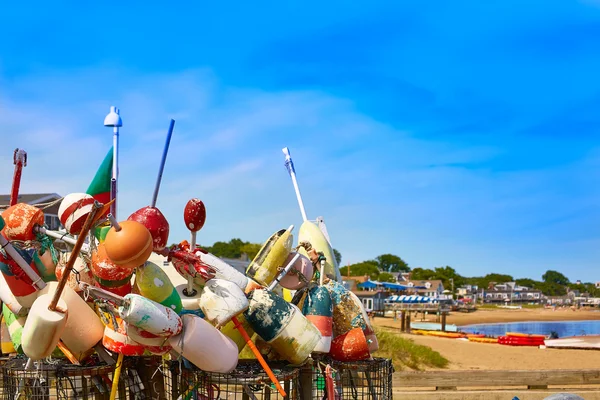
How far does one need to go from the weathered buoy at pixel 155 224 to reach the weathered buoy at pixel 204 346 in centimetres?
49

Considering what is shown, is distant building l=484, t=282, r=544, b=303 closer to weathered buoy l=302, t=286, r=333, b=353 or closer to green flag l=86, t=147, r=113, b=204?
weathered buoy l=302, t=286, r=333, b=353

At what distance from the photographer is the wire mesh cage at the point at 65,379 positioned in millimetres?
4121

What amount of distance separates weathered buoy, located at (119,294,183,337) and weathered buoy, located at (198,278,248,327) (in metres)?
0.30

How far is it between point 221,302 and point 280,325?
47cm

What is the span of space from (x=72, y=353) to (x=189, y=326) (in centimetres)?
92

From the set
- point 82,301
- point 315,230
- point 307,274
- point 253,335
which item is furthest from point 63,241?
point 315,230

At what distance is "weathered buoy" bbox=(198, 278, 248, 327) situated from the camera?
3.97 meters

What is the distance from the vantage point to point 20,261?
4051 mm

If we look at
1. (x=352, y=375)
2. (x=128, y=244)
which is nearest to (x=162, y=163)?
(x=128, y=244)

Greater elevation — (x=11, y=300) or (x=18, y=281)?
(x=18, y=281)

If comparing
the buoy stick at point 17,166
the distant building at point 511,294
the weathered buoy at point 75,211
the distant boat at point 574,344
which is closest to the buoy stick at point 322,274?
the weathered buoy at point 75,211

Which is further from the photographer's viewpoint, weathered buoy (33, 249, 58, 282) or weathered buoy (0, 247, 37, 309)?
weathered buoy (33, 249, 58, 282)

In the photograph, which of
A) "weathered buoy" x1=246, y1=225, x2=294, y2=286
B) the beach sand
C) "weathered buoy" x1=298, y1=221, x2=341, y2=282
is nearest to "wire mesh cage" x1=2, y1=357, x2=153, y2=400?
"weathered buoy" x1=246, y1=225, x2=294, y2=286

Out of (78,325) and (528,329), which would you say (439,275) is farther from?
(78,325)
